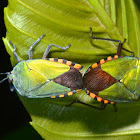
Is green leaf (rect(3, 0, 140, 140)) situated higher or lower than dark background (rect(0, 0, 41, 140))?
higher

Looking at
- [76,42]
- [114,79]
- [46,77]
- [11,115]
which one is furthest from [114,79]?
[11,115]

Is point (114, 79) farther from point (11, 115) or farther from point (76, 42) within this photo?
point (11, 115)

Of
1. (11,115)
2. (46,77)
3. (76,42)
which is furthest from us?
(11,115)

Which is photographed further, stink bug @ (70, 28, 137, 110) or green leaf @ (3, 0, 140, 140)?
stink bug @ (70, 28, 137, 110)

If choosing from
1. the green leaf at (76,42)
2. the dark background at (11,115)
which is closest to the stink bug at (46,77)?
the green leaf at (76,42)

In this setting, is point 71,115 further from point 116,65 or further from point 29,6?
point 29,6

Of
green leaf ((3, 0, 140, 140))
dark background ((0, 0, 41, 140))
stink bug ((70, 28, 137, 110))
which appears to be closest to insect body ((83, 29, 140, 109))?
stink bug ((70, 28, 137, 110))

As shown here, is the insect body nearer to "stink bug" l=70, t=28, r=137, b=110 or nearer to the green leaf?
"stink bug" l=70, t=28, r=137, b=110
